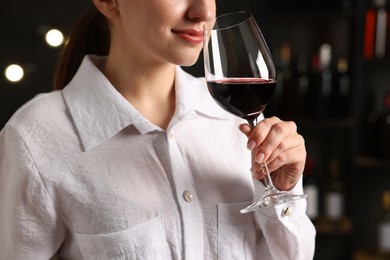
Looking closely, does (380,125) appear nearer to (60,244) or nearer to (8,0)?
(8,0)

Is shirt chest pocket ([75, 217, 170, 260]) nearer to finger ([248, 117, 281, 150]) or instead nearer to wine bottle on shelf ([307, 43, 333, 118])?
finger ([248, 117, 281, 150])

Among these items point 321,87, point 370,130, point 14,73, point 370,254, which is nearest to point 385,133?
point 370,130

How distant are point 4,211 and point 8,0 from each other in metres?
1.50

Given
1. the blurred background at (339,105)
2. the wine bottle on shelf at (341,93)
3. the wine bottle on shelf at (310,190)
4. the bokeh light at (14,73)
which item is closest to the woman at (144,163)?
the bokeh light at (14,73)

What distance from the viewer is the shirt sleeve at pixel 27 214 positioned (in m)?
1.25

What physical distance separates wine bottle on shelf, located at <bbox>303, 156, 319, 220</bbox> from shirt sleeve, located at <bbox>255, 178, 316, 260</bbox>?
174cm

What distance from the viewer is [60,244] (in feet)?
4.25

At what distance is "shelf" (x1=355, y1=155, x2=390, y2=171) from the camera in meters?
3.15

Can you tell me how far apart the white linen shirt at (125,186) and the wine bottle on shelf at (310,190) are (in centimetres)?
176

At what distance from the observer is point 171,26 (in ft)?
4.12

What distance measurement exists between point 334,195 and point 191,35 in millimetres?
2172

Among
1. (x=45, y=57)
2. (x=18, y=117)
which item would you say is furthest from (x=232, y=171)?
(x=45, y=57)

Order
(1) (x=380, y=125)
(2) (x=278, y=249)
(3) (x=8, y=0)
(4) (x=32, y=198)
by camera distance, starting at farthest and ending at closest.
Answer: (1) (x=380, y=125) < (3) (x=8, y=0) < (2) (x=278, y=249) < (4) (x=32, y=198)

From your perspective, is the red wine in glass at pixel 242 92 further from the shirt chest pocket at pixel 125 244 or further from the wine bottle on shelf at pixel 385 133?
the wine bottle on shelf at pixel 385 133
